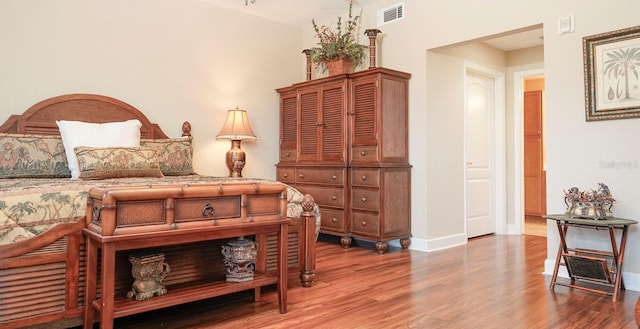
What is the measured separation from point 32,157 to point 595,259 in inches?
157

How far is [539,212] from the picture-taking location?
6.64 m

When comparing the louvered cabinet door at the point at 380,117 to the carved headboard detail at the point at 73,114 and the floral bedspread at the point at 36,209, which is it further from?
the floral bedspread at the point at 36,209

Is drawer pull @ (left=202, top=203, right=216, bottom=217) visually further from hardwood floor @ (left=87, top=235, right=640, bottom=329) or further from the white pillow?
the white pillow

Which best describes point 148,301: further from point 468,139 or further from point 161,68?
point 468,139

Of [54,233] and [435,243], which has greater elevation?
[54,233]

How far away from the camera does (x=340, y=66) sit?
4488 millimetres

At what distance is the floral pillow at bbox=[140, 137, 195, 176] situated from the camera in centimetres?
378

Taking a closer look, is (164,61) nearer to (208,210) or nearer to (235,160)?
(235,160)

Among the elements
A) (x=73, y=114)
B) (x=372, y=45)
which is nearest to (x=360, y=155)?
(x=372, y=45)

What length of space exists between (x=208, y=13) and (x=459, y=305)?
3808 mm

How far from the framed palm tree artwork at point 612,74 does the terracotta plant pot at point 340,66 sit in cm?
215

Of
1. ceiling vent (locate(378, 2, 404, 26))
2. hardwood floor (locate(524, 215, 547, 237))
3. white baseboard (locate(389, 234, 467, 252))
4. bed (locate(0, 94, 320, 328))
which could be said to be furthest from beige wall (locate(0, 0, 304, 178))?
hardwood floor (locate(524, 215, 547, 237))

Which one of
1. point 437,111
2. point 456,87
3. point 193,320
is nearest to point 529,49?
point 456,87

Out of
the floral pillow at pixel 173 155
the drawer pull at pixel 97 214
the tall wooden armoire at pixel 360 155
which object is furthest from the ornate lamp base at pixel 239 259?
the tall wooden armoire at pixel 360 155
